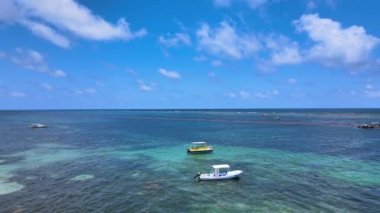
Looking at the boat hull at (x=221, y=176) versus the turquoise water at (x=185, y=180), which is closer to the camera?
the turquoise water at (x=185, y=180)

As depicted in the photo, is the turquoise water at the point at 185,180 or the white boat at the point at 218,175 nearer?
the turquoise water at the point at 185,180

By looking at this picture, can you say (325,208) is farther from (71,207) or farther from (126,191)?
(71,207)

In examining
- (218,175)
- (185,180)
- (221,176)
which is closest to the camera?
(221,176)

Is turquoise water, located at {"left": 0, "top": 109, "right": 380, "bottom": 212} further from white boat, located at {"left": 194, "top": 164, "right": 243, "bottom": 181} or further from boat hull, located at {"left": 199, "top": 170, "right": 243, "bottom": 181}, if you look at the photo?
white boat, located at {"left": 194, "top": 164, "right": 243, "bottom": 181}

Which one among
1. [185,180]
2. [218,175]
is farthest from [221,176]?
[185,180]

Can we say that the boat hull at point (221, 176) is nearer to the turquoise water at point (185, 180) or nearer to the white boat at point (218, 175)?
the white boat at point (218, 175)

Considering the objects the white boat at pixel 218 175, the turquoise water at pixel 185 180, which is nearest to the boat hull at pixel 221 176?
the white boat at pixel 218 175

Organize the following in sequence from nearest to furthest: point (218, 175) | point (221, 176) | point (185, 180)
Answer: point (221, 176) → point (185, 180) → point (218, 175)

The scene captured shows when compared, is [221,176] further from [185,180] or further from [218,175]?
[185,180]

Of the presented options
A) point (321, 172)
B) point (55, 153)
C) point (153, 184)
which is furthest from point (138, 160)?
point (321, 172)

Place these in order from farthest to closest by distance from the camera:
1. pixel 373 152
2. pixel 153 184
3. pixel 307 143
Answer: pixel 307 143 → pixel 373 152 → pixel 153 184

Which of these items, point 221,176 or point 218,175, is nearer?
point 221,176
